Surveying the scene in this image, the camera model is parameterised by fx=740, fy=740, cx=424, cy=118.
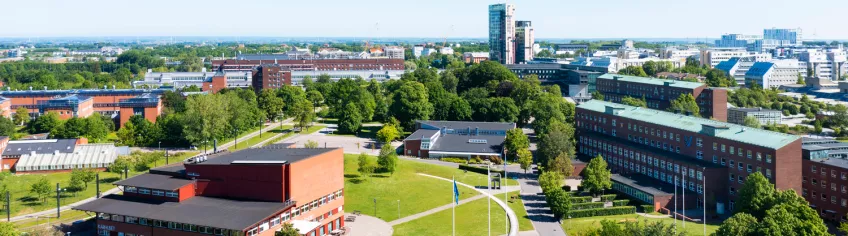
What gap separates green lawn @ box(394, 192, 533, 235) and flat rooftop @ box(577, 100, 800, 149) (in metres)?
18.6

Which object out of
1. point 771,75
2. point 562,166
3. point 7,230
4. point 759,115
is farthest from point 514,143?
point 771,75

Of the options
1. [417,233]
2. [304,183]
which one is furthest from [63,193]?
[417,233]

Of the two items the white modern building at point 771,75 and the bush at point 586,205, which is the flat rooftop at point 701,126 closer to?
the bush at point 586,205

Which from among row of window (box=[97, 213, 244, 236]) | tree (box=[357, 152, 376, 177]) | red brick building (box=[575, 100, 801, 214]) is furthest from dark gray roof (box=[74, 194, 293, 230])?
red brick building (box=[575, 100, 801, 214])

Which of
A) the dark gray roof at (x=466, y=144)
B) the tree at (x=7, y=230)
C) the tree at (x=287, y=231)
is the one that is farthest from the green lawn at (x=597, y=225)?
the tree at (x=7, y=230)

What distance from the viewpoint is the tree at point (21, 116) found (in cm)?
9856

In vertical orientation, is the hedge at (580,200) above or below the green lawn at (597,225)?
above

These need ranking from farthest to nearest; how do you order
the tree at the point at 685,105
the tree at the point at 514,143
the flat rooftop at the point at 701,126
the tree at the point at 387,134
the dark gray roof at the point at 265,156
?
1. the tree at the point at 685,105
2. the tree at the point at 387,134
3. the tree at the point at 514,143
4. the flat rooftop at the point at 701,126
5. the dark gray roof at the point at 265,156

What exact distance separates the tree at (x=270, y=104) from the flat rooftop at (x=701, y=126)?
44155 mm

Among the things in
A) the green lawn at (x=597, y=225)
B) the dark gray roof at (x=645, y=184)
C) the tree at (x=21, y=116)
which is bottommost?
the green lawn at (x=597, y=225)

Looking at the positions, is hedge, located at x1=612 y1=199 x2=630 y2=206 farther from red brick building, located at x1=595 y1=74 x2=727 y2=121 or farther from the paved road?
red brick building, located at x1=595 y1=74 x2=727 y2=121

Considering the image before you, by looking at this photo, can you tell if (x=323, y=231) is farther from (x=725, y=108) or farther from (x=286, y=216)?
(x=725, y=108)

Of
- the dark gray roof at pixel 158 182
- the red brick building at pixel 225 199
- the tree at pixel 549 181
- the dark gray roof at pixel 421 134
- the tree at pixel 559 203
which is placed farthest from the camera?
the dark gray roof at pixel 421 134

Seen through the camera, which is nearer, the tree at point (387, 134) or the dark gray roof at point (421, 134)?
the dark gray roof at point (421, 134)
